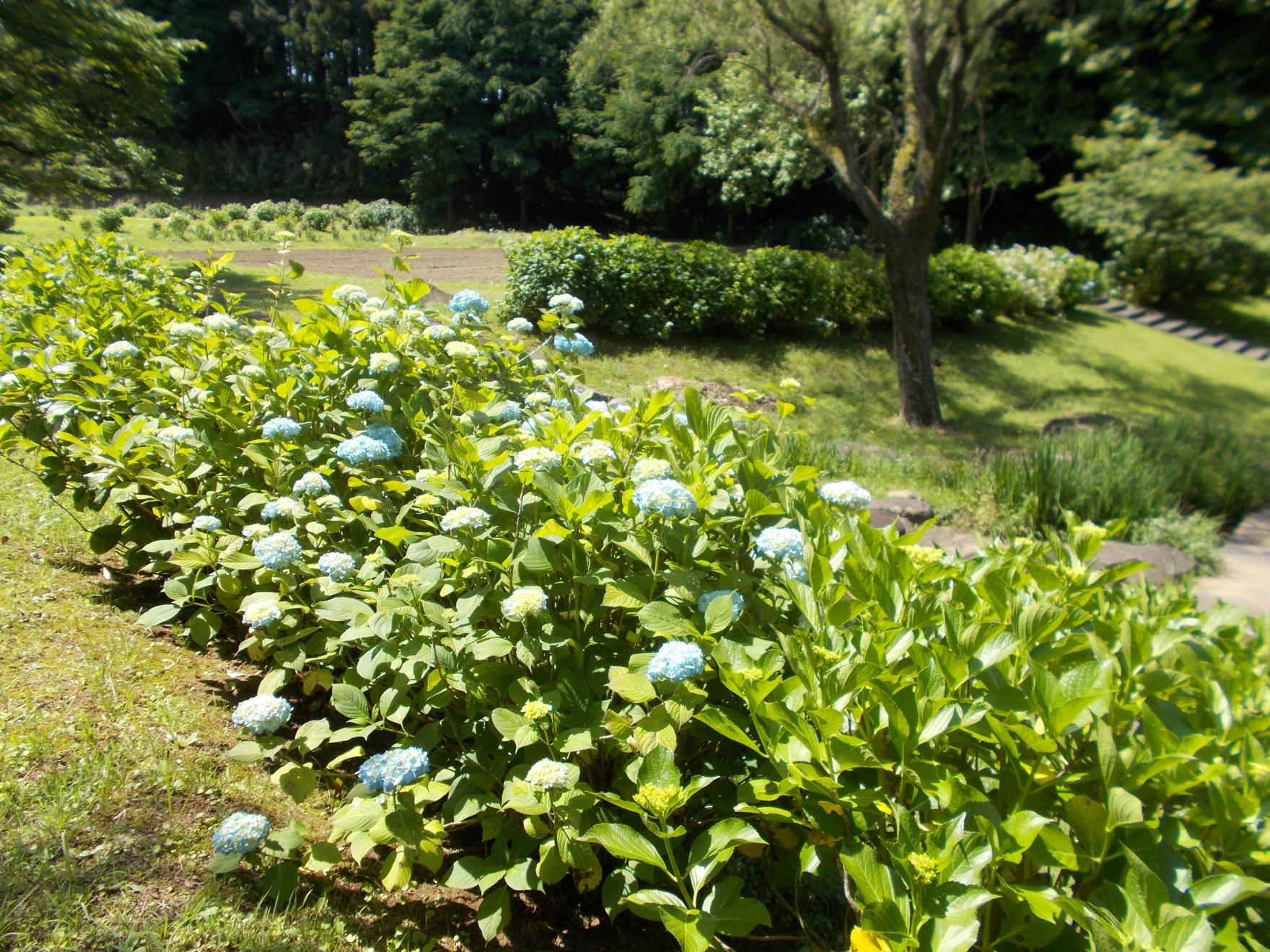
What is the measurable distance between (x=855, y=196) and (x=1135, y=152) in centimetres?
1010

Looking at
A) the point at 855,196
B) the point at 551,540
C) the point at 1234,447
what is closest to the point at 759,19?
the point at 855,196

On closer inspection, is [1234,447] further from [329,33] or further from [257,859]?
[329,33]

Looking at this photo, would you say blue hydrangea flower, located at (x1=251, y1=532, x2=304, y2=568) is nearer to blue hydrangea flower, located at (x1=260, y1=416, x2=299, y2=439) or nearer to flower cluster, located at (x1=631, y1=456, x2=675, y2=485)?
blue hydrangea flower, located at (x1=260, y1=416, x2=299, y2=439)

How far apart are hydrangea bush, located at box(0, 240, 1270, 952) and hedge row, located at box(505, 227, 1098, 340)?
5223mm

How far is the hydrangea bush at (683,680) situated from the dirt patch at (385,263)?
7.33 meters

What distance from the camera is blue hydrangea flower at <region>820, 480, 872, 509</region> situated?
76.2 inches

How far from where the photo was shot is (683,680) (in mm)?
1364

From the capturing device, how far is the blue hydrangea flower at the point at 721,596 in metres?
1.47

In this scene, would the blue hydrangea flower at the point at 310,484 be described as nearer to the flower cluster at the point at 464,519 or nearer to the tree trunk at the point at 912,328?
the flower cluster at the point at 464,519

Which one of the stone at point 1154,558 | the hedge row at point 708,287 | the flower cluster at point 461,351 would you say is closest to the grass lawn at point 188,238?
the hedge row at point 708,287

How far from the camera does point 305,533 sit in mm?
2062

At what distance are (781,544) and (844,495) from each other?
0.45 m

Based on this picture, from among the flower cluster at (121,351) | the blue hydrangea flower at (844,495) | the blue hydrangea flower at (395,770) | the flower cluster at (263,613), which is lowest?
the blue hydrangea flower at (395,770)

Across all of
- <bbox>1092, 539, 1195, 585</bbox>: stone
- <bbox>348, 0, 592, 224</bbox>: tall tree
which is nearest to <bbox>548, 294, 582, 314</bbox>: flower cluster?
<bbox>1092, 539, 1195, 585</bbox>: stone
